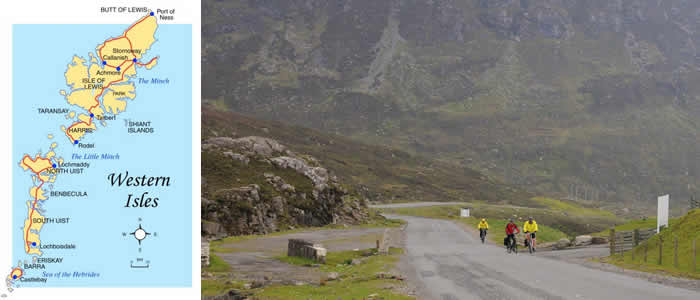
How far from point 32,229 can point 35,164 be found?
3.85ft

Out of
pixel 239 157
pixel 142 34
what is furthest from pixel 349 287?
pixel 239 157

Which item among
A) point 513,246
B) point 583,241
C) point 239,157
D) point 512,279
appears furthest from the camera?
point 239,157

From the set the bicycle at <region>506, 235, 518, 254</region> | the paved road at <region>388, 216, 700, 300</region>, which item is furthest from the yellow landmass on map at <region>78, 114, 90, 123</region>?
the bicycle at <region>506, 235, 518, 254</region>

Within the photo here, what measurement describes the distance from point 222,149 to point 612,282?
51582 millimetres

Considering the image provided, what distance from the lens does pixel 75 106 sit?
1231cm

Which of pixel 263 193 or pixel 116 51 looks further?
pixel 263 193

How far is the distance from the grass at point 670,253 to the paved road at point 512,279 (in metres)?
2.53

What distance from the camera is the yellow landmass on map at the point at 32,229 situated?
11.9m

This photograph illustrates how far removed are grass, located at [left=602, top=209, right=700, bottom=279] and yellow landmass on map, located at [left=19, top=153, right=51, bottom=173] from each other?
24.1m

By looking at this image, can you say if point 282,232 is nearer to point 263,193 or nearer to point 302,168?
point 263,193

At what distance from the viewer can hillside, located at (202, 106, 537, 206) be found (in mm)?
147000

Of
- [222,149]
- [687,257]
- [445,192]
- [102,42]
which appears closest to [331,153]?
[445,192]

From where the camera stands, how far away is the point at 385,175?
167875 millimetres

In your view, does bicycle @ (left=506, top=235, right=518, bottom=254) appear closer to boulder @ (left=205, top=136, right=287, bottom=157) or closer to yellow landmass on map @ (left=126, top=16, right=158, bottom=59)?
yellow landmass on map @ (left=126, top=16, right=158, bottom=59)
